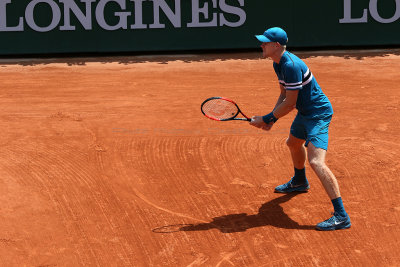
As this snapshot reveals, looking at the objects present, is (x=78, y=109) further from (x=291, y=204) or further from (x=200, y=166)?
(x=291, y=204)

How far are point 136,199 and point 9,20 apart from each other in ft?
35.4

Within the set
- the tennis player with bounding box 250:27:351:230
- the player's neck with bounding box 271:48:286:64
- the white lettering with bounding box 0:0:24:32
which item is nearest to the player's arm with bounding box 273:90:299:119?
the tennis player with bounding box 250:27:351:230

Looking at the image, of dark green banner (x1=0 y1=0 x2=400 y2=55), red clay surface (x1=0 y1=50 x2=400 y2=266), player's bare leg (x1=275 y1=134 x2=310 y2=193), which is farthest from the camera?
dark green banner (x1=0 y1=0 x2=400 y2=55)

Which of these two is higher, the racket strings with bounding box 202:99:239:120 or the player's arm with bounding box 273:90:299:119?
the player's arm with bounding box 273:90:299:119

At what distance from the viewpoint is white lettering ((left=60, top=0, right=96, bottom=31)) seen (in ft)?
56.9

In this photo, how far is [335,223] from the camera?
7129 millimetres

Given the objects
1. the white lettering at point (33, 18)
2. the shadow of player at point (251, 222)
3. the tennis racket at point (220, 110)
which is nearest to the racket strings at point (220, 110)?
the tennis racket at point (220, 110)

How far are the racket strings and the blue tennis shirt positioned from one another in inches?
39.2

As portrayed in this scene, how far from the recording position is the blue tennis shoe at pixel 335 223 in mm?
7129

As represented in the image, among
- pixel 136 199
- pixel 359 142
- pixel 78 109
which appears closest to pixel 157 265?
pixel 136 199

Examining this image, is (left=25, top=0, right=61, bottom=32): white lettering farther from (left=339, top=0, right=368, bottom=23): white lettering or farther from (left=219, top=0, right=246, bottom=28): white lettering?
(left=339, top=0, right=368, bottom=23): white lettering

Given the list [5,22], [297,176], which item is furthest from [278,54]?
[5,22]

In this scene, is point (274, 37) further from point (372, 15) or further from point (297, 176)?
point (372, 15)

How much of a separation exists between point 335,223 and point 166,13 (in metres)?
11.3
